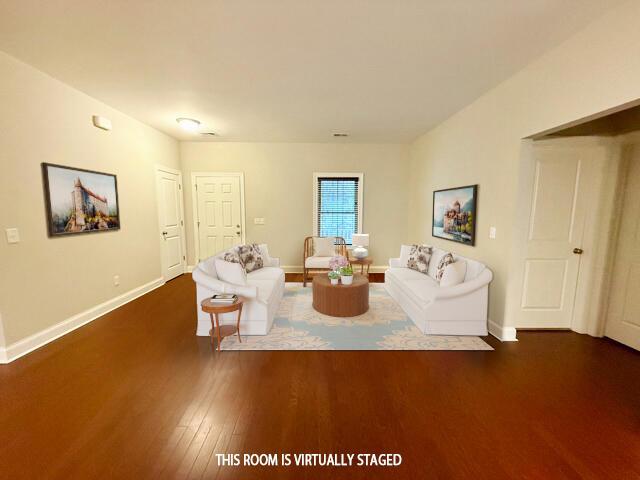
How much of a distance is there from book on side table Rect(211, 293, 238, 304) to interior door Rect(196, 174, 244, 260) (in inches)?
124

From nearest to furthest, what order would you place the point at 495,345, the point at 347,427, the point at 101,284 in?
1. the point at 347,427
2. the point at 495,345
3. the point at 101,284

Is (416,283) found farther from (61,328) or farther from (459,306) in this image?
(61,328)

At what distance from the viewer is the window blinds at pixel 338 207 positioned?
588 centimetres

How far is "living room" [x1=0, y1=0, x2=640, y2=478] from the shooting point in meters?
1.73

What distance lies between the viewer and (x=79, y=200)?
10.8ft

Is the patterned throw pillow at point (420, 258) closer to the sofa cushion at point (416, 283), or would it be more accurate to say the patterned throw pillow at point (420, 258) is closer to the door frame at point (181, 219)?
the sofa cushion at point (416, 283)

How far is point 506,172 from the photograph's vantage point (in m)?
2.93

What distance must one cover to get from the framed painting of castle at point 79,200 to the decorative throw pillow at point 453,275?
14.6 feet

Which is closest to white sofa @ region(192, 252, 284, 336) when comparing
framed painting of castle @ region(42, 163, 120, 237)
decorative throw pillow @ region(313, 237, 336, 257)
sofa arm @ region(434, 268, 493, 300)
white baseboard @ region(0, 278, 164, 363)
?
white baseboard @ region(0, 278, 164, 363)

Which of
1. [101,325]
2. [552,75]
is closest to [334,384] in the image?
[101,325]

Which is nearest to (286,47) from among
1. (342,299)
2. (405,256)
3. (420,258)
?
(342,299)

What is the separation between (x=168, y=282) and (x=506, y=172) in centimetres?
566

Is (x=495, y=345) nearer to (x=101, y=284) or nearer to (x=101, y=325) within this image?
(x=101, y=325)

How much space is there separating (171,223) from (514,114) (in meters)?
5.67
